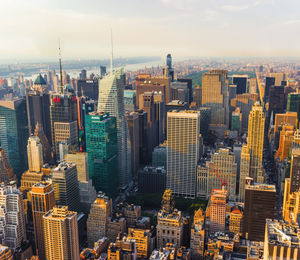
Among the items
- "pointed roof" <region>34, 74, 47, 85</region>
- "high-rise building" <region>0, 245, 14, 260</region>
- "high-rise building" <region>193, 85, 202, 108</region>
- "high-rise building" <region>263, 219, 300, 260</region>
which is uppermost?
"pointed roof" <region>34, 74, 47, 85</region>

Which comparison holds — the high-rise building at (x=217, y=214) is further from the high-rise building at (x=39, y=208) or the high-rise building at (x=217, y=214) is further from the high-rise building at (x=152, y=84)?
the high-rise building at (x=152, y=84)

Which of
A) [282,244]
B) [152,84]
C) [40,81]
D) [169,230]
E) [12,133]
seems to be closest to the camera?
[282,244]

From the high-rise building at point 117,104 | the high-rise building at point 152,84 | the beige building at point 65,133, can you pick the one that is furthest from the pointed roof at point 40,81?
the high-rise building at point 152,84

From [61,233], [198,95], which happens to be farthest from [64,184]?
[198,95]

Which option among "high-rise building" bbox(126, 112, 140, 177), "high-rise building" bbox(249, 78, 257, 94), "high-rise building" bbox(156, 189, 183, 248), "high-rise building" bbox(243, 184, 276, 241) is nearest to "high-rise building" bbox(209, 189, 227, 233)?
"high-rise building" bbox(243, 184, 276, 241)

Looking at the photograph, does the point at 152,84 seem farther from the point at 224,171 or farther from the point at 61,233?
the point at 61,233

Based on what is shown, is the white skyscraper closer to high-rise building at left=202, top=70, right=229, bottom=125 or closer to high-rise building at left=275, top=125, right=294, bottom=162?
high-rise building at left=275, top=125, right=294, bottom=162
